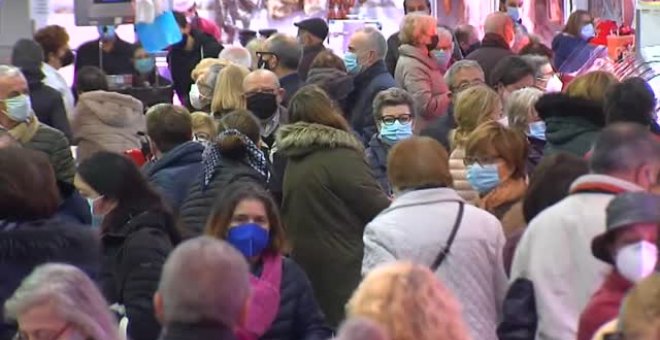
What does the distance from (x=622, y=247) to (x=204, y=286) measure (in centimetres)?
122

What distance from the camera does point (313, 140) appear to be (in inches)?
306

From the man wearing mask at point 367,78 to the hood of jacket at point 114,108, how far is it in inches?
A: 53.1

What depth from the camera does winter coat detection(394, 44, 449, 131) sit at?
35.7 feet

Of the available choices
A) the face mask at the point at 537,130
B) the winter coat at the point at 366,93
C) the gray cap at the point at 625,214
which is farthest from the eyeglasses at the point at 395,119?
the gray cap at the point at 625,214

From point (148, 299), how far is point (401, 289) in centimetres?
207

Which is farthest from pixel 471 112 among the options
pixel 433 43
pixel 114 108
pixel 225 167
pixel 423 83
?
pixel 433 43

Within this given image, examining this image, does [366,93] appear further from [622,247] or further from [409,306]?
[409,306]

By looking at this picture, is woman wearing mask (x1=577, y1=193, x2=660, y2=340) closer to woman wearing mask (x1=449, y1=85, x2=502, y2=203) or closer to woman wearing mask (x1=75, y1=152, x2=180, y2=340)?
woman wearing mask (x1=75, y1=152, x2=180, y2=340)

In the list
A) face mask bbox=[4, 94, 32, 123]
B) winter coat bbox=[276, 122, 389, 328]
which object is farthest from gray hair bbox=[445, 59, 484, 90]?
face mask bbox=[4, 94, 32, 123]

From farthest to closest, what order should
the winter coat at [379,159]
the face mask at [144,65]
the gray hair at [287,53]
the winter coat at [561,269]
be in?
the face mask at [144,65], the gray hair at [287,53], the winter coat at [379,159], the winter coat at [561,269]

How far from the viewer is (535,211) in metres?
6.10

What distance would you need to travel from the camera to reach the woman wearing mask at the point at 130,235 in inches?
240

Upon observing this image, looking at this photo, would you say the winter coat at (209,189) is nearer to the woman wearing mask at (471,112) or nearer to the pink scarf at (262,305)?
the woman wearing mask at (471,112)

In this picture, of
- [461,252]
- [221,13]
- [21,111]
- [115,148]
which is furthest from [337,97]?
[221,13]
